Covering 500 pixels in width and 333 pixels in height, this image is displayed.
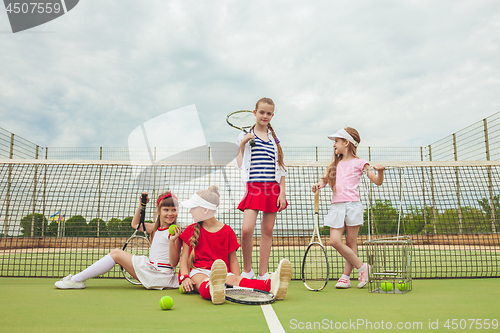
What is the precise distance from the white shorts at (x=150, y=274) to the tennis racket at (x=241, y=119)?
1597 millimetres

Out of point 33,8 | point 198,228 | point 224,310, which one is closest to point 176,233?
point 198,228

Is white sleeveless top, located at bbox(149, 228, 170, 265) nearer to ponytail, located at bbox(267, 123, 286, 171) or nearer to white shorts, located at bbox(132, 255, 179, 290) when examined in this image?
white shorts, located at bbox(132, 255, 179, 290)

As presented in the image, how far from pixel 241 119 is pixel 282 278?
1746 millimetres

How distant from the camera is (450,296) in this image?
316 centimetres

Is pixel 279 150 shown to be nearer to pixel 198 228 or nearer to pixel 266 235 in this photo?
pixel 266 235

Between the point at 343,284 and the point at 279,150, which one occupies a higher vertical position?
→ the point at 279,150

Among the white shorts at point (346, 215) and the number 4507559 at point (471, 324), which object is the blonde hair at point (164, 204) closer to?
the white shorts at point (346, 215)

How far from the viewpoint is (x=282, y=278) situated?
2.86 m

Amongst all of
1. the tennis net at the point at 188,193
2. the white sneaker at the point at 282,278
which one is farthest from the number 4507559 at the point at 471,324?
the tennis net at the point at 188,193

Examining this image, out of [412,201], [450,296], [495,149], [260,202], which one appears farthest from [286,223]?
[495,149]

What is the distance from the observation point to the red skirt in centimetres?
352

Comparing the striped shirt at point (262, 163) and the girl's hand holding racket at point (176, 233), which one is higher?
the striped shirt at point (262, 163)

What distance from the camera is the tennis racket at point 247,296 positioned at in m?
2.73

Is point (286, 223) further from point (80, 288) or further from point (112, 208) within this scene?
point (80, 288)
